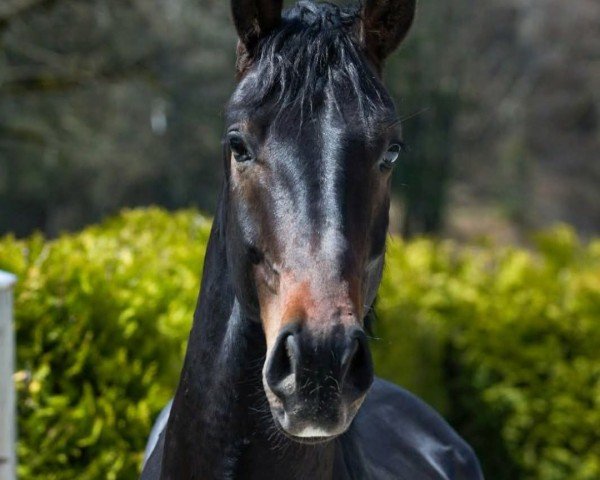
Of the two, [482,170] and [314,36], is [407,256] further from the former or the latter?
[482,170]

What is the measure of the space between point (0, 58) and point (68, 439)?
1204cm

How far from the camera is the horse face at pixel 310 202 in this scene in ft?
6.59

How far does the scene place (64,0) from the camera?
41.2 feet

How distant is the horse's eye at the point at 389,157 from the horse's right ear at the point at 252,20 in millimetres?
425

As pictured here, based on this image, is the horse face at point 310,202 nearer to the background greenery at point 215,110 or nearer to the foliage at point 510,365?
the foliage at point 510,365

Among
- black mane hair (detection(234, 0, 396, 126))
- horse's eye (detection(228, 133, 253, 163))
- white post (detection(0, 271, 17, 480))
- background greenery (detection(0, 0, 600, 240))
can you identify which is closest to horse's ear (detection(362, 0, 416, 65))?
black mane hair (detection(234, 0, 396, 126))

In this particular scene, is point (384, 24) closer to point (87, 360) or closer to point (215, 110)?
point (87, 360)

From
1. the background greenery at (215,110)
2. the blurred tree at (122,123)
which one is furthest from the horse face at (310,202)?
the blurred tree at (122,123)

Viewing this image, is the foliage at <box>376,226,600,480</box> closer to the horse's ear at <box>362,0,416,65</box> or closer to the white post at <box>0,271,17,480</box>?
the white post at <box>0,271,17,480</box>

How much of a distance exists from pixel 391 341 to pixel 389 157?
8.76ft

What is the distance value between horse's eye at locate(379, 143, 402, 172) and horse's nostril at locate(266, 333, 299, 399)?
1.87 feet

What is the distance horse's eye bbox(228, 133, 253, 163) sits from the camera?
2320mm

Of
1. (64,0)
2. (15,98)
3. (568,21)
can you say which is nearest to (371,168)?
(64,0)

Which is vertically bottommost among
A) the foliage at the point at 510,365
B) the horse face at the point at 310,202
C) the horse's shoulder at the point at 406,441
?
the foliage at the point at 510,365
